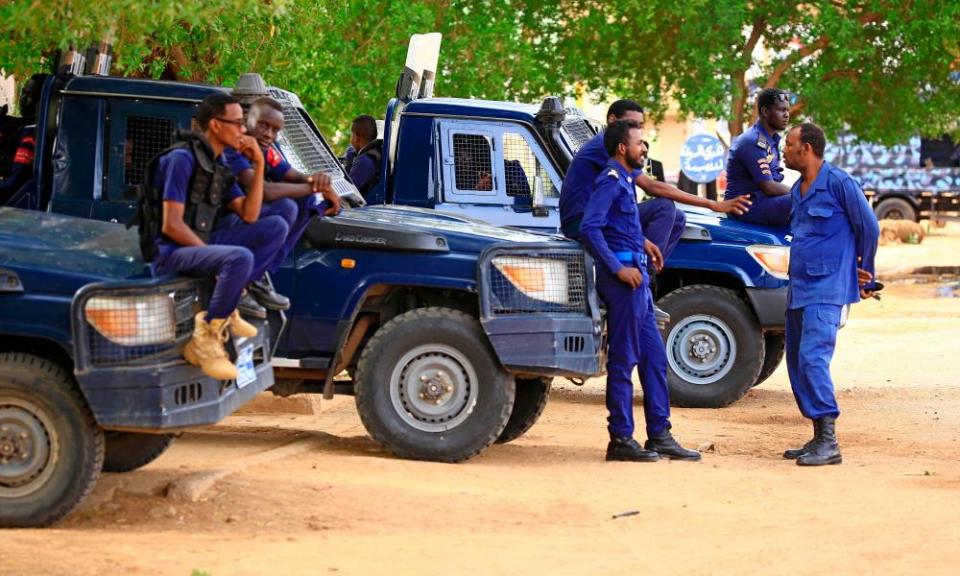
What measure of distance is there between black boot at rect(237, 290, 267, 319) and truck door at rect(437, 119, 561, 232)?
4221 mm

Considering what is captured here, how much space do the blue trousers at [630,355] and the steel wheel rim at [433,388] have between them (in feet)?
2.95

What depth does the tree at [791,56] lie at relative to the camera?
24969 millimetres

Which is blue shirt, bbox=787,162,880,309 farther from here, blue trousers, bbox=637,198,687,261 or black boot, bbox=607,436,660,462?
black boot, bbox=607,436,660,462

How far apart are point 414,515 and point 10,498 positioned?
5.91 feet

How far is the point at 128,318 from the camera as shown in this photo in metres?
7.32

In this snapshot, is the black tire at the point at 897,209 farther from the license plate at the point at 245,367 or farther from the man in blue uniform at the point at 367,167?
the license plate at the point at 245,367

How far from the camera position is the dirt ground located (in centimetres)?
707

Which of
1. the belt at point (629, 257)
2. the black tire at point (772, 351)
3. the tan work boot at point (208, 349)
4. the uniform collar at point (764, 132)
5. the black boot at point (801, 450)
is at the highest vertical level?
the uniform collar at point (764, 132)

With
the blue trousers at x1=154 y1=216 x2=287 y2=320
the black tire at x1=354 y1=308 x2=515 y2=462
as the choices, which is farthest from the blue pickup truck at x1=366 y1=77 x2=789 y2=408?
the blue trousers at x1=154 y1=216 x2=287 y2=320

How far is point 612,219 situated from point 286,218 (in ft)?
7.12

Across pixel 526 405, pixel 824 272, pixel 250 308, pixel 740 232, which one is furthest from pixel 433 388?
pixel 740 232

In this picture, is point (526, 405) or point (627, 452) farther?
point (526, 405)

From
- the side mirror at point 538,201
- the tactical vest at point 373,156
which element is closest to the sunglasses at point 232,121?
the tactical vest at point 373,156

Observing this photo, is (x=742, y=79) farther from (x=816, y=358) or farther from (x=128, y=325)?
(x=128, y=325)
